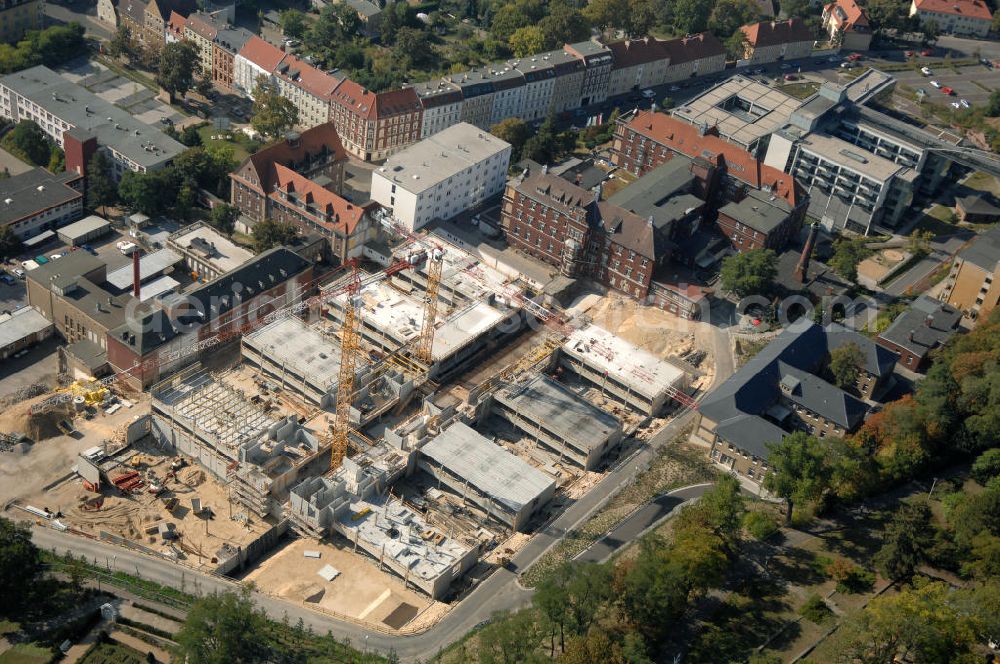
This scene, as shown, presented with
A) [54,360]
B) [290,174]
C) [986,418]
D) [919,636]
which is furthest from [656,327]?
[54,360]

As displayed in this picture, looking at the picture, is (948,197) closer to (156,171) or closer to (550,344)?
(550,344)

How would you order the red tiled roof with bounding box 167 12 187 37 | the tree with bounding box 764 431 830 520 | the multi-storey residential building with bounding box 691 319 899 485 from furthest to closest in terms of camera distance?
1. the red tiled roof with bounding box 167 12 187 37
2. the multi-storey residential building with bounding box 691 319 899 485
3. the tree with bounding box 764 431 830 520

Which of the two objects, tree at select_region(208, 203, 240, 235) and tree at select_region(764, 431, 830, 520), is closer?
tree at select_region(764, 431, 830, 520)

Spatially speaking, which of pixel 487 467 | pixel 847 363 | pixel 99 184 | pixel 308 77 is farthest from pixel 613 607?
pixel 308 77

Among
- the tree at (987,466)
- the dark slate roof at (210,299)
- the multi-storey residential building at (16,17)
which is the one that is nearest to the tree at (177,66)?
the multi-storey residential building at (16,17)

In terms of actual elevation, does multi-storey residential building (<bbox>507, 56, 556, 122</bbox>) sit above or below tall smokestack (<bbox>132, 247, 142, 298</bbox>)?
above

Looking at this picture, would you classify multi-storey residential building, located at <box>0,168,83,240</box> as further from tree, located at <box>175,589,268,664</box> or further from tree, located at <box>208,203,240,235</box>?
tree, located at <box>175,589,268,664</box>

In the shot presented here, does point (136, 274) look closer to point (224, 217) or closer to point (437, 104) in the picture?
point (224, 217)

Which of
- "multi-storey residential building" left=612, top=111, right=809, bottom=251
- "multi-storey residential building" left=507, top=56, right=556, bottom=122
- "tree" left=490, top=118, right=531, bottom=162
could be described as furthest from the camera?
"multi-storey residential building" left=507, top=56, right=556, bottom=122

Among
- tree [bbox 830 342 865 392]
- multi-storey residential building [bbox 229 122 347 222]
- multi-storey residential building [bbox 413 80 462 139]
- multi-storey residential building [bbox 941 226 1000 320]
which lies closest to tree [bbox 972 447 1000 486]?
tree [bbox 830 342 865 392]
